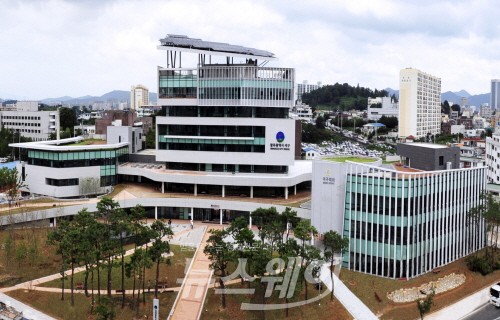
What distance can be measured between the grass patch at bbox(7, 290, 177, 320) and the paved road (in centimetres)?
1935

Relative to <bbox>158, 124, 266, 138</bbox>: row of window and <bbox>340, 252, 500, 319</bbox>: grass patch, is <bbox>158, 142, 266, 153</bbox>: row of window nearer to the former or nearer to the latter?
<bbox>158, 124, 266, 138</bbox>: row of window

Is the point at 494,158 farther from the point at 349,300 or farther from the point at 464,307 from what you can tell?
the point at 349,300

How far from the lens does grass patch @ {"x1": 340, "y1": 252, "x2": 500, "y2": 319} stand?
3069cm

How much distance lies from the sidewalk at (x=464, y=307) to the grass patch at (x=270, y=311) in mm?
6061

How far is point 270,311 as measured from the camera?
2961cm

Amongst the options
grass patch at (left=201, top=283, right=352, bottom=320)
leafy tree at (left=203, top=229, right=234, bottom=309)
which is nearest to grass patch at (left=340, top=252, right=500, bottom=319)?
grass patch at (left=201, top=283, right=352, bottom=320)

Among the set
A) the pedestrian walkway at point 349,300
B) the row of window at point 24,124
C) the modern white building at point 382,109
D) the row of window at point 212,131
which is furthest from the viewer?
the modern white building at point 382,109

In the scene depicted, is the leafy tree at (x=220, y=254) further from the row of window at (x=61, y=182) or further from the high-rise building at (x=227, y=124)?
the row of window at (x=61, y=182)

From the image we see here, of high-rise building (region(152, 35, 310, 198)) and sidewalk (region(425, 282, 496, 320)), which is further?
high-rise building (region(152, 35, 310, 198))

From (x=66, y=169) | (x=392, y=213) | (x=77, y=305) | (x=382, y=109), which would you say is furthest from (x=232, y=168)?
(x=382, y=109)

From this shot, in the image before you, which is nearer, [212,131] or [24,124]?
[212,131]

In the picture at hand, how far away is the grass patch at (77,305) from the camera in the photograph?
29.4 m

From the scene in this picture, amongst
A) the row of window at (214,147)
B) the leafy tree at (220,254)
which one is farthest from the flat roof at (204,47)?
the leafy tree at (220,254)

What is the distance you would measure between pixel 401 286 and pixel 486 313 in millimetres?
5495
